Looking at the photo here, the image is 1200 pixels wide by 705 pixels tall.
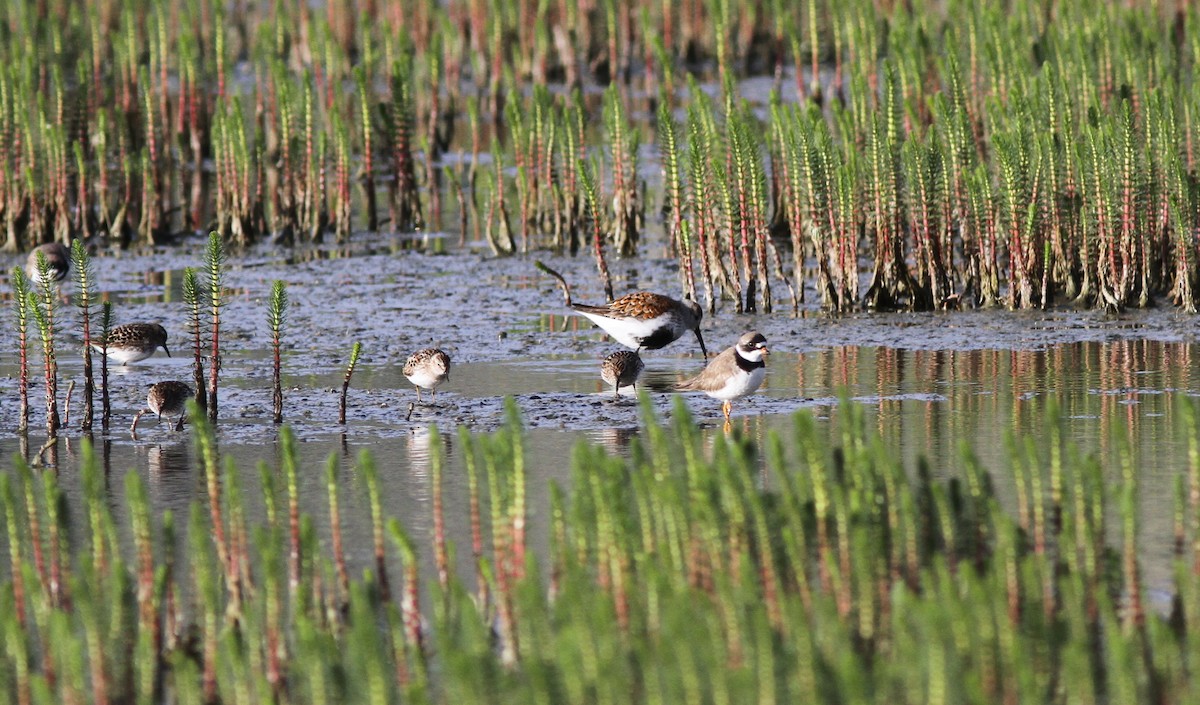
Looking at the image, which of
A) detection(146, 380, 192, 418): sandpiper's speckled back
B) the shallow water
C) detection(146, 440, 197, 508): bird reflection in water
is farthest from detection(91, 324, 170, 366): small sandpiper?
detection(146, 440, 197, 508): bird reflection in water

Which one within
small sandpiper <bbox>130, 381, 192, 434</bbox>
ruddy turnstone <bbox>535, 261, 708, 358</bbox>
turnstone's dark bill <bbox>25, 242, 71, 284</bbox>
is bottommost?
small sandpiper <bbox>130, 381, 192, 434</bbox>

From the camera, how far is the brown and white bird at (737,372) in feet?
30.4

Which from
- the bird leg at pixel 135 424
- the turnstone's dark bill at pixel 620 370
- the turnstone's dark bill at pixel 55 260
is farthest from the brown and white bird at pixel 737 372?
the turnstone's dark bill at pixel 55 260

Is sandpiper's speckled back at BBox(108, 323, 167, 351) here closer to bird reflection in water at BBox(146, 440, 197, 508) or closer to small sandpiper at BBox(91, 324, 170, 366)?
small sandpiper at BBox(91, 324, 170, 366)

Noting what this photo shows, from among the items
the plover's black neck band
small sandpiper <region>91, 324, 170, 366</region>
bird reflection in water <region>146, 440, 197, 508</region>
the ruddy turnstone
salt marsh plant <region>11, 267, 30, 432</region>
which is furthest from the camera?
the ruddy turnstone

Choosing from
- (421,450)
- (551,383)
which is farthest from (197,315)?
(551,383)

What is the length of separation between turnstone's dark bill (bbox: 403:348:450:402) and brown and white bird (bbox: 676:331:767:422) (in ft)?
4.44

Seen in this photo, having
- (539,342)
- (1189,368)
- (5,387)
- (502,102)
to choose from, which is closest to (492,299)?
(539,342)

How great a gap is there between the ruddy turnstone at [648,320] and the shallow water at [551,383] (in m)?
Result: 0.18

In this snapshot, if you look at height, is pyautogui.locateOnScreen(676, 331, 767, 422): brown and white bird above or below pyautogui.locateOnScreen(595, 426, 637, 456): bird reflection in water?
above

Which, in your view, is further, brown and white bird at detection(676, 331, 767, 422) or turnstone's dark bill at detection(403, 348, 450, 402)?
turnstone's dark bill at detection(403, 348, 450, 402)

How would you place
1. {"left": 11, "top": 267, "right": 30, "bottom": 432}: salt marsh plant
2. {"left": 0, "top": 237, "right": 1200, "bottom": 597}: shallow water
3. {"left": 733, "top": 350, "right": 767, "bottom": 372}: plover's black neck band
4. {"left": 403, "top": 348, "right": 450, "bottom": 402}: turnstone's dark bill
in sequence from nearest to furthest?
{"left": 0, "top": 237, "right": 1200, "bottom": 597}: shallow water, {"left": 11, "top": 267, "right": 30, "bottom": 432}: salt marsh plant, {"left": 733, "top": 350, "right": 767, "bottom": 372}: plover's black neck band, {"left": 403, "top": 348, "right": 450, "bottom": 402}: turnstone's dark bill

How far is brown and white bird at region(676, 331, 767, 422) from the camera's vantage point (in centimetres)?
927

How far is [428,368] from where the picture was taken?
32.3 feet
